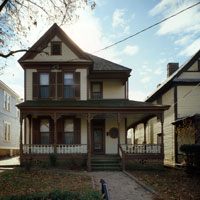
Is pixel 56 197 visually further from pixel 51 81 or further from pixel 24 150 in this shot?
pixel 51 81

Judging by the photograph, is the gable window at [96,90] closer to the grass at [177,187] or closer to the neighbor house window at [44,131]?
the neighbor house window at [44,131]

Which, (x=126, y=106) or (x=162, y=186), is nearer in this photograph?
(x=162, y=186)

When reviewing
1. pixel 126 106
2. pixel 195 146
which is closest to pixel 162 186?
pixel 195 146

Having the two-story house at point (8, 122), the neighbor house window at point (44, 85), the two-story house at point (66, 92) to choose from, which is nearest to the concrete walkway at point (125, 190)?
the two-story house at point (66, 92)

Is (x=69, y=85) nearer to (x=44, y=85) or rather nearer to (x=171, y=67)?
(x=44, y=85)

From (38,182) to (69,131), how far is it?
23.3 feet

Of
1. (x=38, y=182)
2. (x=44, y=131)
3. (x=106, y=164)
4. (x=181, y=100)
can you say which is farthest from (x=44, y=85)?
(x=181, y=100)

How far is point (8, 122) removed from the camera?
2797cm

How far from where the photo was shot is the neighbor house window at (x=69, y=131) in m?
17.8

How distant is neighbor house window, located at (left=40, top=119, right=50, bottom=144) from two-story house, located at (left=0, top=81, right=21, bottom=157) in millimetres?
9331

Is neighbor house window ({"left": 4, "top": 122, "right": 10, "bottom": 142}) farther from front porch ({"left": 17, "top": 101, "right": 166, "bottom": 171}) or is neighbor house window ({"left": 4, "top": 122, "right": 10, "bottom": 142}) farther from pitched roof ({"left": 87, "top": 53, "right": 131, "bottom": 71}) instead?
pitched roof ({"left": 87, "top": 53, "right": 131, "bottom": 71})

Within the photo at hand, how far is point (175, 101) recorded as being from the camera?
18.5m

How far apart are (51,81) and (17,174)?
762 centimetres

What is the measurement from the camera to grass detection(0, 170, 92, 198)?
9.55 meters
